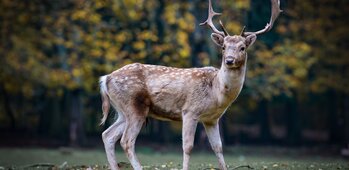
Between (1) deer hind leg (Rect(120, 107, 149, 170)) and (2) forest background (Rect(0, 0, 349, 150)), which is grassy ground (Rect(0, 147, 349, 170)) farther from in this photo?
(2) forest background (Rect(0, 0, 349, 150))

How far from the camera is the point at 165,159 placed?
2064 cm

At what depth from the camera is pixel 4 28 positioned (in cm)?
2745

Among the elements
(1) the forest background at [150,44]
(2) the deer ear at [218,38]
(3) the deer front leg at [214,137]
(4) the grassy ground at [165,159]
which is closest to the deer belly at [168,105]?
(3) the deer front leg at [214,137]

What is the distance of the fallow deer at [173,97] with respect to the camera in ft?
38.2

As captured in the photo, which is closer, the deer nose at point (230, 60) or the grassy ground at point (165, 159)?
the deer nose at point (230, 60)

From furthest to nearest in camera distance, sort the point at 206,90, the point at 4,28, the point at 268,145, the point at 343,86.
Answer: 1. the point at 268,145
2. the point at 343,86
3. the point at 4,28
4. the point at 206,90

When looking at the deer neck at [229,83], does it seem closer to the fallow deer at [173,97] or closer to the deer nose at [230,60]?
the fallow deer at [173,97]

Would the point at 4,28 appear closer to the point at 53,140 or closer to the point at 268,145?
the point at 53,140

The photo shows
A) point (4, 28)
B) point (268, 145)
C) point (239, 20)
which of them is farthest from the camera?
point (268, 145)

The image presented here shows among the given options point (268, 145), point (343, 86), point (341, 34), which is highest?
point (341, 34)

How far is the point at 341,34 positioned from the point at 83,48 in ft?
37.9

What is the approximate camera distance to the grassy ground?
1416 centimetres

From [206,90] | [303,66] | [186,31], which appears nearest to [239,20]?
[186,31]

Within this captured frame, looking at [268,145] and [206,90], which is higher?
[206,90]
